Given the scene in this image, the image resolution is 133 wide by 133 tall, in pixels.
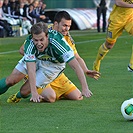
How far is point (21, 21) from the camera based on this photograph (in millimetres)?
26859

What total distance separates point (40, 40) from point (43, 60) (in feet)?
2.22

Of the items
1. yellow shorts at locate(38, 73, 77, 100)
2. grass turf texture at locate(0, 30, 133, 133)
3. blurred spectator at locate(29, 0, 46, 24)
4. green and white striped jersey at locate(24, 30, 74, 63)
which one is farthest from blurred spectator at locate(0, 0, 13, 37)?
green and white striped jersey at locate(24, 30, 74, 63)

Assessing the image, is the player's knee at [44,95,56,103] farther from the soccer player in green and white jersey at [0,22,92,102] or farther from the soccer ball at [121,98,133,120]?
the soccer ball at [121,98,133,120]

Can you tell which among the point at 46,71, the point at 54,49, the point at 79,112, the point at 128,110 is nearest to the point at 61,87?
the point at 46,71

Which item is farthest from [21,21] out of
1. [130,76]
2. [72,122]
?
[72,122]

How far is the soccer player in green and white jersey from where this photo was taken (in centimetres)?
841

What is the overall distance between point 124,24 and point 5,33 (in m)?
13.6

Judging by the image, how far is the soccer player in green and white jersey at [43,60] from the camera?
8.41 m

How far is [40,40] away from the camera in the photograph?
8.43 m

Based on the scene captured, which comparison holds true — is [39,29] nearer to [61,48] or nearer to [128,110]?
[61,48]

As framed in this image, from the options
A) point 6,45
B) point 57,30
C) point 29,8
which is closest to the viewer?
point 57,30

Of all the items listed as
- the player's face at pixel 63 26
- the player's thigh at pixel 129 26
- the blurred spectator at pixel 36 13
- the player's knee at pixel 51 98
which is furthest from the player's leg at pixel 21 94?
the blurred spectator at pixel 36 13

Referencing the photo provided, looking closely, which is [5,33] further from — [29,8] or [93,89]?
[93,89]

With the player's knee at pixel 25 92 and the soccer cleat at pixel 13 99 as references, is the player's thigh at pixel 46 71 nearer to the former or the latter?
the player's knee at pixel 25 92
